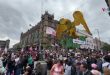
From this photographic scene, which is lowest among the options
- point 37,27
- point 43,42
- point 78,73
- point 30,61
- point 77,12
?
point 78,73

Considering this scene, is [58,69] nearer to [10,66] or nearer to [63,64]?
[63,64]

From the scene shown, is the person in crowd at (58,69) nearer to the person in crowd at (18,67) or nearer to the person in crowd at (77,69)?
the person in crowd at (77,69)

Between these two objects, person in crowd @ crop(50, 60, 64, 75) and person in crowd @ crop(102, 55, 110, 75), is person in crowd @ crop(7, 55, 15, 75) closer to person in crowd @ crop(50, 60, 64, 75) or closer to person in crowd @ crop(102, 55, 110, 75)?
person in crowd @ crop(50, 60, 64, 75)

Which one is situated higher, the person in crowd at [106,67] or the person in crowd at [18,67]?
the person in crowd at [18,67]

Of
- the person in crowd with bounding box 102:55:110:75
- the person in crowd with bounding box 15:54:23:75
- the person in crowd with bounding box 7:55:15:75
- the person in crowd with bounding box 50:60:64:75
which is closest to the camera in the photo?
the person in crowd with bounding box 102:55:110:75

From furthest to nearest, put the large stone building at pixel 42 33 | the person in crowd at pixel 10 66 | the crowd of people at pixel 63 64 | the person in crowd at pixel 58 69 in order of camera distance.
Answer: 1. the large stone building at pixel 42 33
2. the person in crowd at pixel 10 66
3. the person in crowd at pixel 58 69
4. the crowd of people at pixel 63 64

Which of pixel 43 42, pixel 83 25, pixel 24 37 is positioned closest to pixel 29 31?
pixel 24 37

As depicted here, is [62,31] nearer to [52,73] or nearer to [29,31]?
[52,73]

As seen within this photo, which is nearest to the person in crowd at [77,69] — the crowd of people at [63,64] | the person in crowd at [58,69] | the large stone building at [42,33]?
the crowd of people at [63,64]

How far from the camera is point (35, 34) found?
293 ft

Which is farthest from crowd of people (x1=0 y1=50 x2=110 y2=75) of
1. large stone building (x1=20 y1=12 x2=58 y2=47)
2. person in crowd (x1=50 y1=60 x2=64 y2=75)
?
large stone building (x1=20 y1=12 x2=58 y2=47)

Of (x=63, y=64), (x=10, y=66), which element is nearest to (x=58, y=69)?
(x=63, y=64)

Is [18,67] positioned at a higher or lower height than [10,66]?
Result: lower

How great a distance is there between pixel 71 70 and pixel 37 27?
3059 inches
